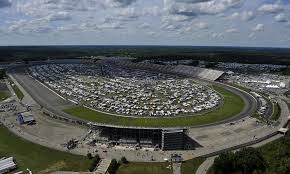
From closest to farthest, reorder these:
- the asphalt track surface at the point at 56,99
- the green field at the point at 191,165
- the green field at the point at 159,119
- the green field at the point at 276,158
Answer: the green field at the point at 276,158 < the green field at the point at 191,165 < the green field at the point at 159,119 < the asphalt track surface at the point at 56,99

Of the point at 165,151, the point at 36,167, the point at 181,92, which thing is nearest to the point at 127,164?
the point at 165,151

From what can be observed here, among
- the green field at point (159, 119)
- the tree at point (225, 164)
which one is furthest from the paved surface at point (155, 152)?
the tree at point (225, 164)

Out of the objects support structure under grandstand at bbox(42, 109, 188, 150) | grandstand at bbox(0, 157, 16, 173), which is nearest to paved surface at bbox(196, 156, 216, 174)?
support structure under grandstand at bbox(42, 109, 188, 150)

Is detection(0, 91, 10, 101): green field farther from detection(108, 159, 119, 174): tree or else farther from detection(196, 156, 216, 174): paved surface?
detection(196, 156, 216, 174): paved surface

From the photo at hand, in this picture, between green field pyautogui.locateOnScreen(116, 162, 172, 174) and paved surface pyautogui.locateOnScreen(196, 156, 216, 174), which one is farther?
green field pyautogui.locateOnScreen(116, 162, 172, 174)

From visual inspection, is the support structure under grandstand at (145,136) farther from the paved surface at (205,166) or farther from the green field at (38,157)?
the green field at (38,157)

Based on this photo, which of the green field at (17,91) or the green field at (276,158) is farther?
the green field at (17,91)

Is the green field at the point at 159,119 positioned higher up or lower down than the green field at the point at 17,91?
lower down
